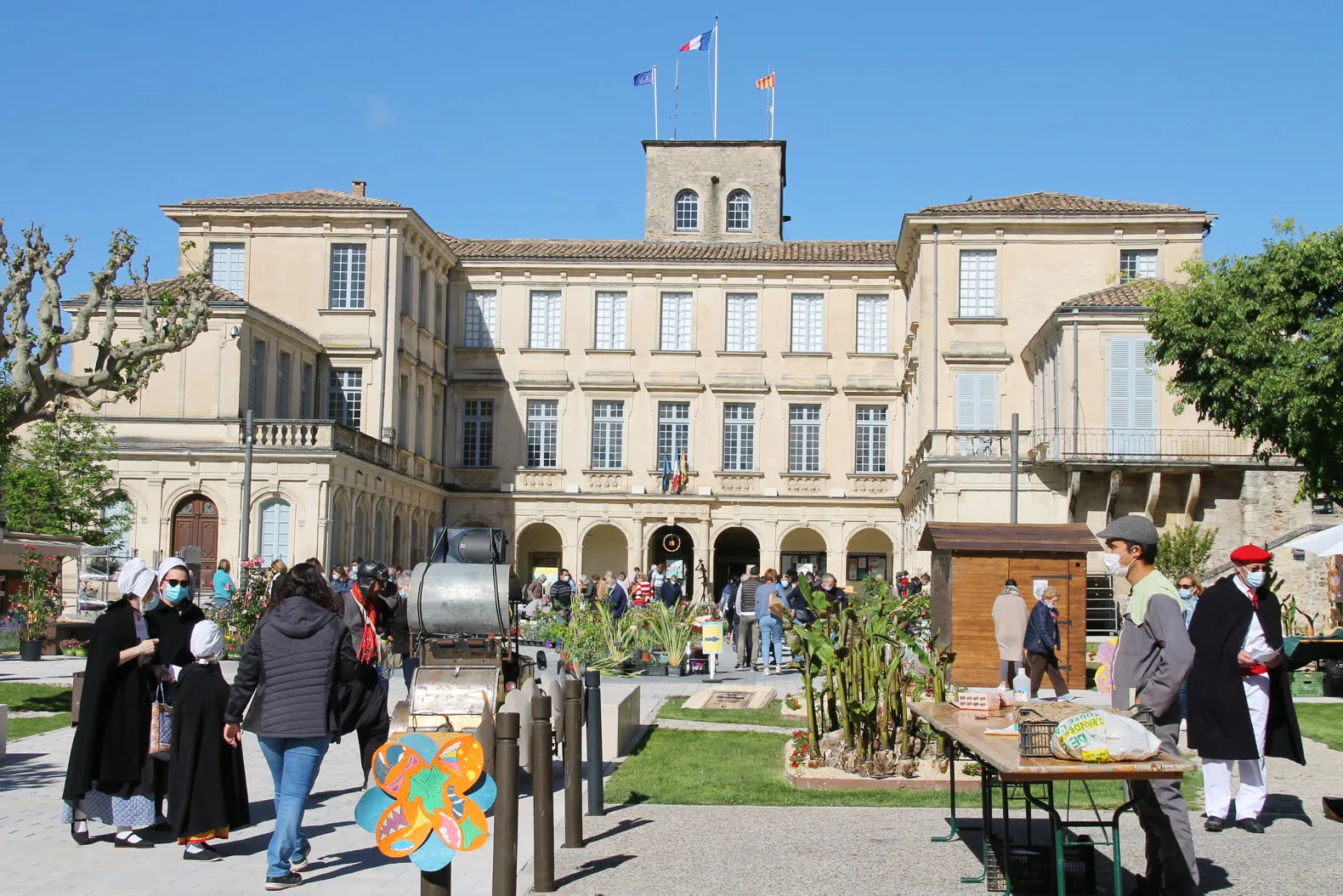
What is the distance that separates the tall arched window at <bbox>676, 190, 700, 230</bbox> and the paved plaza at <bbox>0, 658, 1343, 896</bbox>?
43115 millimetres

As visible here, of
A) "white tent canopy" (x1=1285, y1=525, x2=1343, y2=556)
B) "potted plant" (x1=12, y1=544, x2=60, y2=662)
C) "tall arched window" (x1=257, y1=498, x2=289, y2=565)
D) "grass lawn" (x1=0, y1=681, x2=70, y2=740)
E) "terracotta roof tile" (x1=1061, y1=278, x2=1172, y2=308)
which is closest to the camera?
"grass lawn" (x1=0, y1=681, x2=70, y2=740)

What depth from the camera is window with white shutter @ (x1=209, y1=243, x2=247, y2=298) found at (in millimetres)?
39500

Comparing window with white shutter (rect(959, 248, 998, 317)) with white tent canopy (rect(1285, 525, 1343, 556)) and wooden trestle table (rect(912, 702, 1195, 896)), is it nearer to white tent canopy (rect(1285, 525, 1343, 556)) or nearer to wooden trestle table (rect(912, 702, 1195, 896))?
white tent canopy (rect(1285, 525, 1343, 556))

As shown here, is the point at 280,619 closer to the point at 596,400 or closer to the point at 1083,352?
the point at 1083,352

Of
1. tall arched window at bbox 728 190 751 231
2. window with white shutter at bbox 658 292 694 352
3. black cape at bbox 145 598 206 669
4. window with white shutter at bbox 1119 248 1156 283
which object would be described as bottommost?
black cape at bbox 145 598 206 669

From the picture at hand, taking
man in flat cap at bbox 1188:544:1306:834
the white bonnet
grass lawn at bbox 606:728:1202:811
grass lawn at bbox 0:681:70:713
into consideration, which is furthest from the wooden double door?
man in flat cap at bbox 1188:544:1306:834

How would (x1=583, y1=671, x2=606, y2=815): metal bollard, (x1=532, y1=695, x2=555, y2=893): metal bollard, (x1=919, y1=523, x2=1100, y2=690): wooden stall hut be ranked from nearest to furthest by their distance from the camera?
1. (x1=532, y1=695, x2=555, y2=893): metal bollard
2. (x1=583, y1=671, x2=606, y2=815): metal bollard
3. (x1=919, y1=523, x2=1100, y2=690): wooden stall hut

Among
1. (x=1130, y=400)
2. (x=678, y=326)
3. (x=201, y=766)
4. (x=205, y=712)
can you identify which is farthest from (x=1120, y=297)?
(x=201, y=766)

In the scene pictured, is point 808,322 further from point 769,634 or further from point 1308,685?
point 1308,685

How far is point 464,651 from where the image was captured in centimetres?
1099

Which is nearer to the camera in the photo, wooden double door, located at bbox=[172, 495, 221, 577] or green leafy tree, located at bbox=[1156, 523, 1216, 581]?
green leafy tree, located at bbox=[1156, 523, 1216, 581]

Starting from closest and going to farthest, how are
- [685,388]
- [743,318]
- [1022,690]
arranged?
[1022,690] → [685,388] → [743,318]

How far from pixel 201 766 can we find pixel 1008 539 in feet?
50.0

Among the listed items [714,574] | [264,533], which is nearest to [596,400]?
[714,574]
